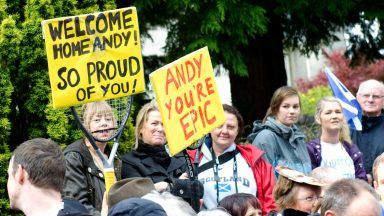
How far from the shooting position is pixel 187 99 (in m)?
6.47

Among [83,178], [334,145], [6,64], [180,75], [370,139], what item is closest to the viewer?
[180,75]

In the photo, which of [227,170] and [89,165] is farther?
[227,170]

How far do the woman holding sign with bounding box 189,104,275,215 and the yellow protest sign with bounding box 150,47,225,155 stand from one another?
0.89m

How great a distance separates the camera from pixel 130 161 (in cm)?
722

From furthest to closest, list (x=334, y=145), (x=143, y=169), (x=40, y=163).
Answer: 1. (x=334, y=145)
2. (x=143, y=169)
3. (x=40, y=163)

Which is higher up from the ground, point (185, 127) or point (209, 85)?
point (209, 85)

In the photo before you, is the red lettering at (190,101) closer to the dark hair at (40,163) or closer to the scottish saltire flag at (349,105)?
the dark hair at (40,163)

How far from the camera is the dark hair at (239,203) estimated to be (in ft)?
21.0

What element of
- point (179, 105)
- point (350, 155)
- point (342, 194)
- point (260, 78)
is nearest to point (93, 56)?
point (179, 105)

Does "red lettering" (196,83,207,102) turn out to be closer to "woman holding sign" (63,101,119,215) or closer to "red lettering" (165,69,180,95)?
"red lettering" (165,69,180,95)

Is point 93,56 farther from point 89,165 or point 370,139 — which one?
point 370,139

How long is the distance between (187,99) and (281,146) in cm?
196

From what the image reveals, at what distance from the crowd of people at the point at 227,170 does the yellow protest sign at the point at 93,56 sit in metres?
0.63

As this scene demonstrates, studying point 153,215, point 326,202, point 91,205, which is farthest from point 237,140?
point 153,215
